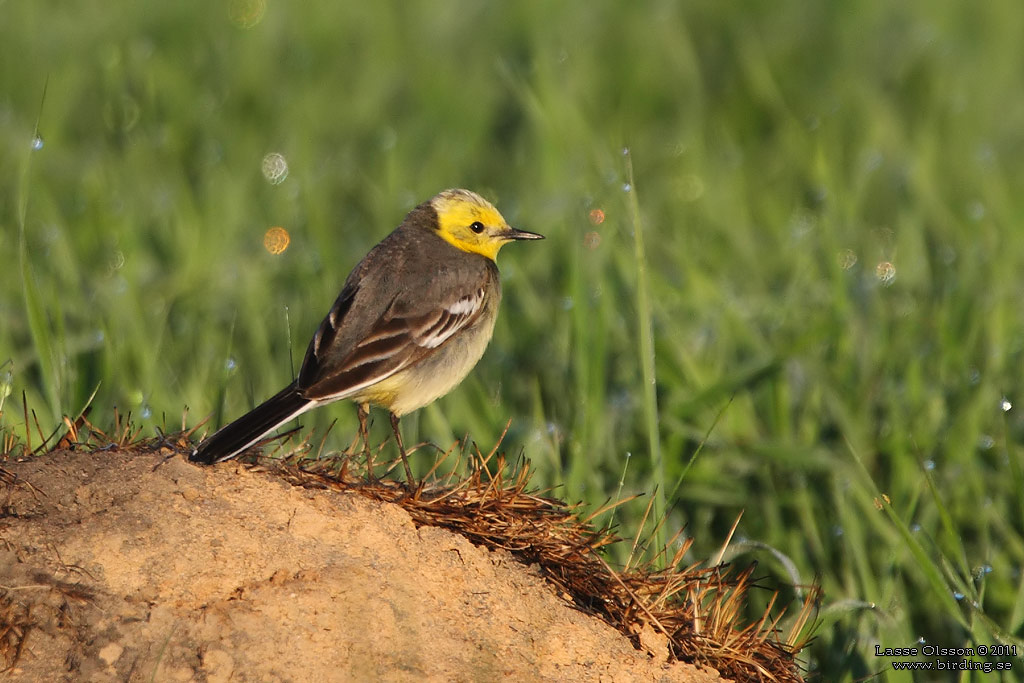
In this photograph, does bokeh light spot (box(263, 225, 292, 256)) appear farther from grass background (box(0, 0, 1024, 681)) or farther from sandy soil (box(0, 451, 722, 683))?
sandy soil (box(0, 451, 722, 683))

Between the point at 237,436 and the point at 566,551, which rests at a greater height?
the point at 237,436

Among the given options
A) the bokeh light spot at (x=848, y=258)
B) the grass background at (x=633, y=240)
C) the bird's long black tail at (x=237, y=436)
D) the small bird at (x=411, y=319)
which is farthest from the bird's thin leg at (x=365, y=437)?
the bokeh light spot at (x=848, y=258)

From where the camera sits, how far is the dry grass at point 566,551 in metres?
3.38

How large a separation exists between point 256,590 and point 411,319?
5.95ft

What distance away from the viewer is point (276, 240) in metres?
7.77

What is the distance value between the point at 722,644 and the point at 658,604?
0.64 ft

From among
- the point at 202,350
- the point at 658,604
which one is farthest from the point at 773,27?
the point at 658,604

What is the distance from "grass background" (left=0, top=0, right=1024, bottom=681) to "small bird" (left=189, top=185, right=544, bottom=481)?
429 mm

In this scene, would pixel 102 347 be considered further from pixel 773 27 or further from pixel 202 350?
pixel 773 27

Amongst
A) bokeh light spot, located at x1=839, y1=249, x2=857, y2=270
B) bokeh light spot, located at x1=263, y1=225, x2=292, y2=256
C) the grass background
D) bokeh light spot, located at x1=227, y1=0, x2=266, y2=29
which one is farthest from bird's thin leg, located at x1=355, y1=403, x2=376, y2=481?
bokeh light spot, located at x1=227, y1=0, x2=266, y2=29

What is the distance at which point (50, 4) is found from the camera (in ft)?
35.0

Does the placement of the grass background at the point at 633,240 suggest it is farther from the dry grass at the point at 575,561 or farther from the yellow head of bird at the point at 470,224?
the dry grass at the point at 575,561

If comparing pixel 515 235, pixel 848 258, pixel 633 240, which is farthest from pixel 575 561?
pixel 848 258

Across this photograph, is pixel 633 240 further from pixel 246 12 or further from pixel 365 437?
pixel 246 12
